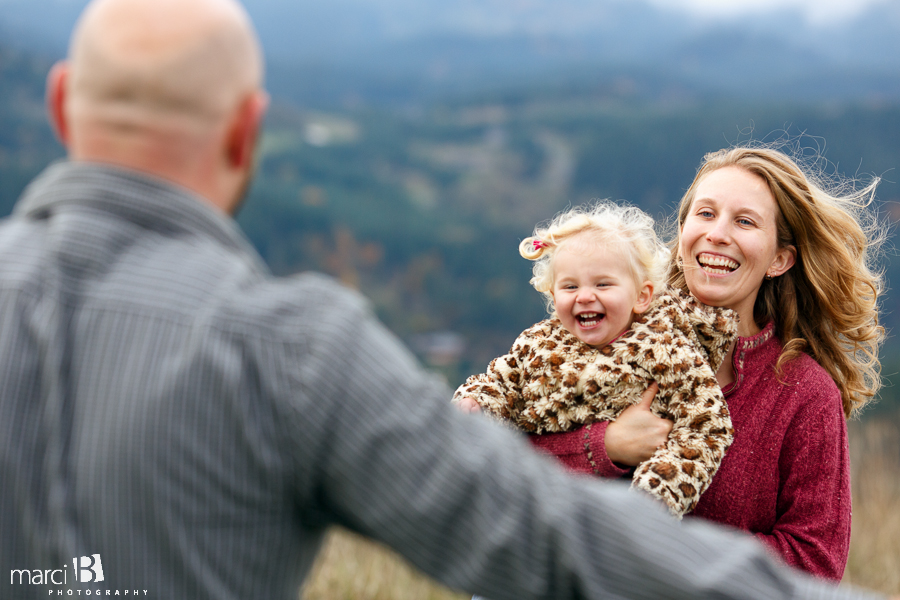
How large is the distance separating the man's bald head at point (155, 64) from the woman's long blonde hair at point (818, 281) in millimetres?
1813

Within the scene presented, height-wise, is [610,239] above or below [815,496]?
above

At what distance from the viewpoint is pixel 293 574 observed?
119 cm

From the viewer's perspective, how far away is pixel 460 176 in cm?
8675

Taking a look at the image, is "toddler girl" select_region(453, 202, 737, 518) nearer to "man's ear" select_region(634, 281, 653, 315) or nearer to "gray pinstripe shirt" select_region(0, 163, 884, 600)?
"man's ear" select_region(634, 281, 653, 315)

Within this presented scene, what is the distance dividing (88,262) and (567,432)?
4.94ft

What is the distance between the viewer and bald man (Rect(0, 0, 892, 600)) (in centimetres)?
108

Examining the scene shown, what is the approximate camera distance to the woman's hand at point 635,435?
2.13 m

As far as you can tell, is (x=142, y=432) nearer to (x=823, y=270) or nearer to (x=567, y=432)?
(x=567, y=432)

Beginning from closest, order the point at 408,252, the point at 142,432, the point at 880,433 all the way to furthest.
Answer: the point at 142,432 < the point at 880,433 < the point at 408,252

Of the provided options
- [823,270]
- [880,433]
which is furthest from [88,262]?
[880,433]

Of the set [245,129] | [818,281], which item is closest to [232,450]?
[245,129]

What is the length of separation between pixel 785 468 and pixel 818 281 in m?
0.64

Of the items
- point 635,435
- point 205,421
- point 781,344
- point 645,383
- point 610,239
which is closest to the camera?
point 205,421

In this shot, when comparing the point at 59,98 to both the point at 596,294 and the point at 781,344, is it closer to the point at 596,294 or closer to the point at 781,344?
the point at 596,294
